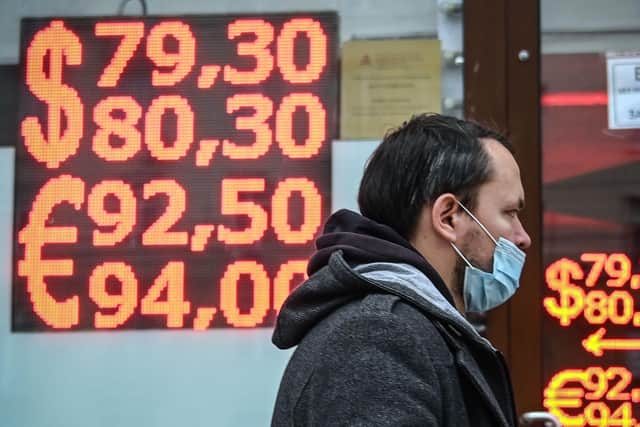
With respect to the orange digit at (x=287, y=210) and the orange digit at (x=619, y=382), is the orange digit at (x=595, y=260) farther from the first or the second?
the orange digit at (x=287, y=210)

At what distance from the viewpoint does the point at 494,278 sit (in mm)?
1393

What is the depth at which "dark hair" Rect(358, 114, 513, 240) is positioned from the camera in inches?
50.0

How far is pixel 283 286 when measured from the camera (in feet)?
8.55

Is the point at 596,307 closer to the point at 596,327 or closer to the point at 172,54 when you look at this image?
the point at 596,327

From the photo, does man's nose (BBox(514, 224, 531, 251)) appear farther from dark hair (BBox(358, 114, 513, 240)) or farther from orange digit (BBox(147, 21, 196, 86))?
orange digit (BBox(147, 21, 196, 86))

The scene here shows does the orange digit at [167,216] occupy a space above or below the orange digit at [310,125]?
below

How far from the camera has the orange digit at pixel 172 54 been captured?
2680 mm

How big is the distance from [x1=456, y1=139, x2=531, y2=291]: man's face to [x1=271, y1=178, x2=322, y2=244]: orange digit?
129 cm

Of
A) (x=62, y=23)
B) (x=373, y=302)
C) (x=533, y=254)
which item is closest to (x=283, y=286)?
(x=533, y=254)

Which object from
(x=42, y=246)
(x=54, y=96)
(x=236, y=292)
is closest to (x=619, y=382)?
(x=236, y=292)

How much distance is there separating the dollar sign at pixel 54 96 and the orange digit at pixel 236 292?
0.66m

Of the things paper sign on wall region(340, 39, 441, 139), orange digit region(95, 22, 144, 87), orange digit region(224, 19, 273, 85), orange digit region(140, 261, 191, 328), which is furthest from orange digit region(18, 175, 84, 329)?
paper sign on wall region(340, 39, 441, 139)

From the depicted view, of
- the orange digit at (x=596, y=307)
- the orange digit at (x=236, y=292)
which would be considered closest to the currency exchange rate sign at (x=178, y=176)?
the orange digit at (x=236, y=292)

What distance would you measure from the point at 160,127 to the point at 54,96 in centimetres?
38
